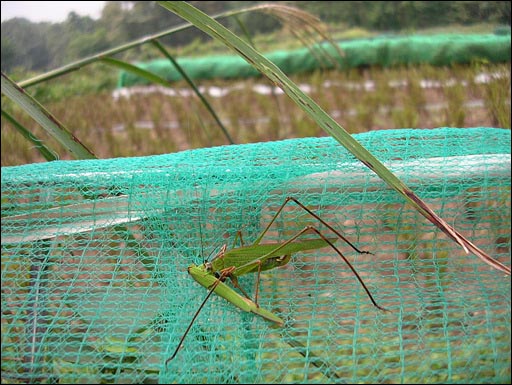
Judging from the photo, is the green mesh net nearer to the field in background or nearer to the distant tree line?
the field in background

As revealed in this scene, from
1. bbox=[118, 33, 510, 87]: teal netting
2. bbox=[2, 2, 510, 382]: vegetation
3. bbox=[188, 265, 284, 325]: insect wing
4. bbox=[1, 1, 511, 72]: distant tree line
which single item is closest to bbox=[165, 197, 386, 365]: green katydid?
bbox=[188, 265, 284, 325]: insect wing

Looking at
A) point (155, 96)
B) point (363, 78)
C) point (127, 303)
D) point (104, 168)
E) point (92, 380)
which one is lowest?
point (363, 78)

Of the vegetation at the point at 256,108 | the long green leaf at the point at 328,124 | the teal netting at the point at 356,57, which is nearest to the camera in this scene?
the long green leaf at the point at 328,124

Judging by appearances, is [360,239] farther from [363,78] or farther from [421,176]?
[363,78]

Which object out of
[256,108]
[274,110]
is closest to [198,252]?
[274,110]

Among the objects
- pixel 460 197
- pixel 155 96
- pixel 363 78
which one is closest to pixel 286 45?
pixel 363 78

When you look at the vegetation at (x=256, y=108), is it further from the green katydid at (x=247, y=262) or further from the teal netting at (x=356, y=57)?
the green katydid at (x=247, y=262)

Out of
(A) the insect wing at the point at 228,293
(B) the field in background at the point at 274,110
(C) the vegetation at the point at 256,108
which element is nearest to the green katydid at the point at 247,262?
(A) the insect wing at the point at 228,293
